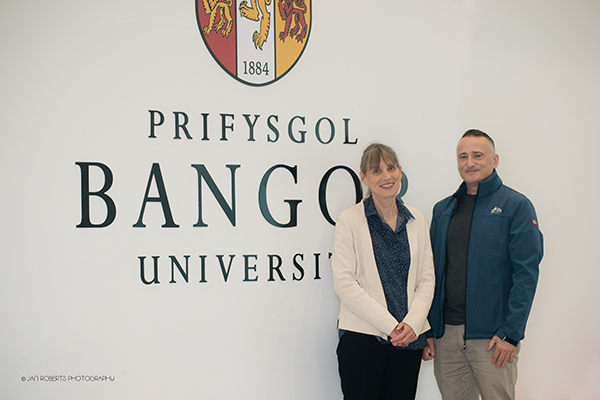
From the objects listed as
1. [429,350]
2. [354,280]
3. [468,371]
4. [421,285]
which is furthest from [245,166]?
[468,371]

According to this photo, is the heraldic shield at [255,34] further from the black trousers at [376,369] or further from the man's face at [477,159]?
the black trousers at [376,369]

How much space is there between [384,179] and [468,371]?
3.11ft

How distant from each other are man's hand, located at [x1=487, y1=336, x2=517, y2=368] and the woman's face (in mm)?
746

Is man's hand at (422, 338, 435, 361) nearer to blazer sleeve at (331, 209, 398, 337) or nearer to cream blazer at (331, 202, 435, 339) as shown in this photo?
cream blazer at (331, 202, 435, 339)

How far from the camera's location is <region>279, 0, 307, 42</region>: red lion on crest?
2.18 metres

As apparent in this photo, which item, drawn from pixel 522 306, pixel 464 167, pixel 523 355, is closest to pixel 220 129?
pixel 464 167

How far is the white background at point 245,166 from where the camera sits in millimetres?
1948

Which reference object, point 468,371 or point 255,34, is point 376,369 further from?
point 255,34

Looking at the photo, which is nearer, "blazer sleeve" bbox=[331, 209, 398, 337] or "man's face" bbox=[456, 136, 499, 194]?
"blazer sleeve" bbox=[331, 209, 398, 337]

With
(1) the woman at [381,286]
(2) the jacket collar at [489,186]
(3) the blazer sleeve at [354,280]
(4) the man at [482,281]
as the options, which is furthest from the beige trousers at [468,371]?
(2) the jacket collar at [489,186]

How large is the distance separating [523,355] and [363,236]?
1.37 meters

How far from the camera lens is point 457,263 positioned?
6.22 feet

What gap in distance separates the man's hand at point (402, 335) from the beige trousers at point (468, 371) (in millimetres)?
229

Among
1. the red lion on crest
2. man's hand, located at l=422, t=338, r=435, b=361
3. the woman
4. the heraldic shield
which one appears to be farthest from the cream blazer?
the red lion on crest
